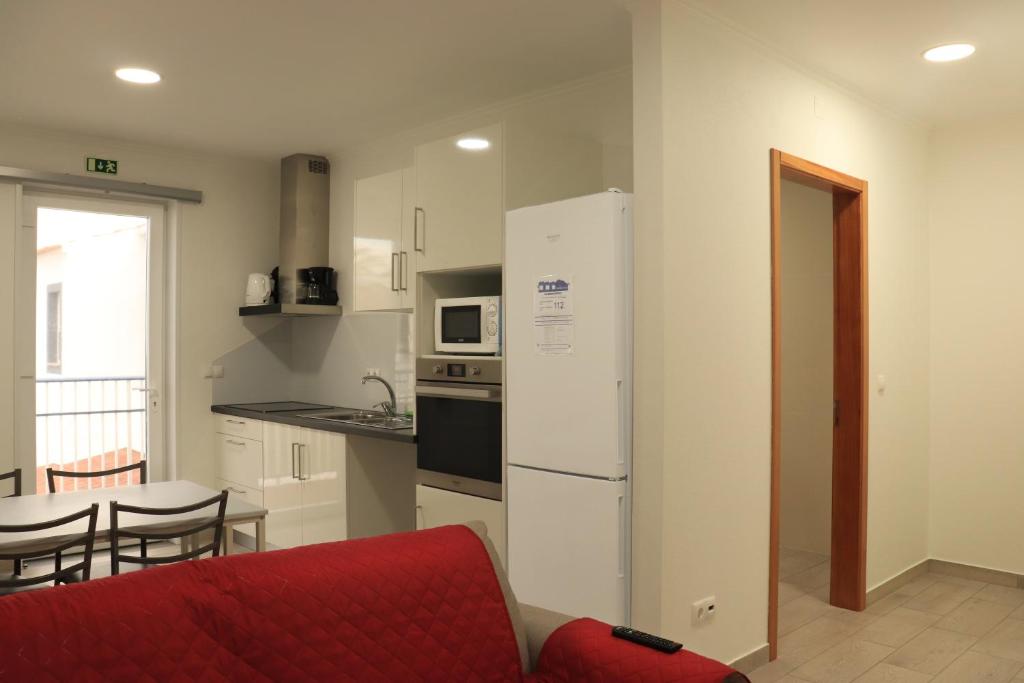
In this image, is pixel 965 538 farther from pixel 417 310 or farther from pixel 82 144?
pixel 82 144

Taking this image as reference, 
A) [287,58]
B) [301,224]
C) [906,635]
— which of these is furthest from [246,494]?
[906,635]

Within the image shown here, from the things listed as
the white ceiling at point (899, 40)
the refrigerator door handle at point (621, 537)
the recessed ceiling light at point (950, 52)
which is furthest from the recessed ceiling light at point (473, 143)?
the recessed ceiling light at point (950, 52)

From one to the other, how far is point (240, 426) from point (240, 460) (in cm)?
22

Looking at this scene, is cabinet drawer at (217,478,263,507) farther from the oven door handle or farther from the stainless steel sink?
the oven door handle

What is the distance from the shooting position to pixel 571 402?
3.05 m

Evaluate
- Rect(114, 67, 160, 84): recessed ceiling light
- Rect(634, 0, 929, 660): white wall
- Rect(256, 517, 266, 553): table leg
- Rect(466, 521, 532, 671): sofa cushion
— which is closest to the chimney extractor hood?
Rect(114, 67, 160, 84): recessed ceiling light

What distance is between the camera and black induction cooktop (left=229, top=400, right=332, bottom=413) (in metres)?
5.25

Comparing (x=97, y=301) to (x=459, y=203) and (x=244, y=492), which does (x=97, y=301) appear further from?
(x=459, y=203)

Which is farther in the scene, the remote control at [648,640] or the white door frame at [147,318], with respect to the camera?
the white door frame at [147,318]

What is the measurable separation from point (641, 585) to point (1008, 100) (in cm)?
317

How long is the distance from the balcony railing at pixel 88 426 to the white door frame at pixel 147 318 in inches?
2.7

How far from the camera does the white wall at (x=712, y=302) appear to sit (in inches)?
115

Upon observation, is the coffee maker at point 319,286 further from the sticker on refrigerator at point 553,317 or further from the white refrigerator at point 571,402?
the sticker on refrigerator at point 553,317

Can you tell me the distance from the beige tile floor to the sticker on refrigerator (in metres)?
1.55
